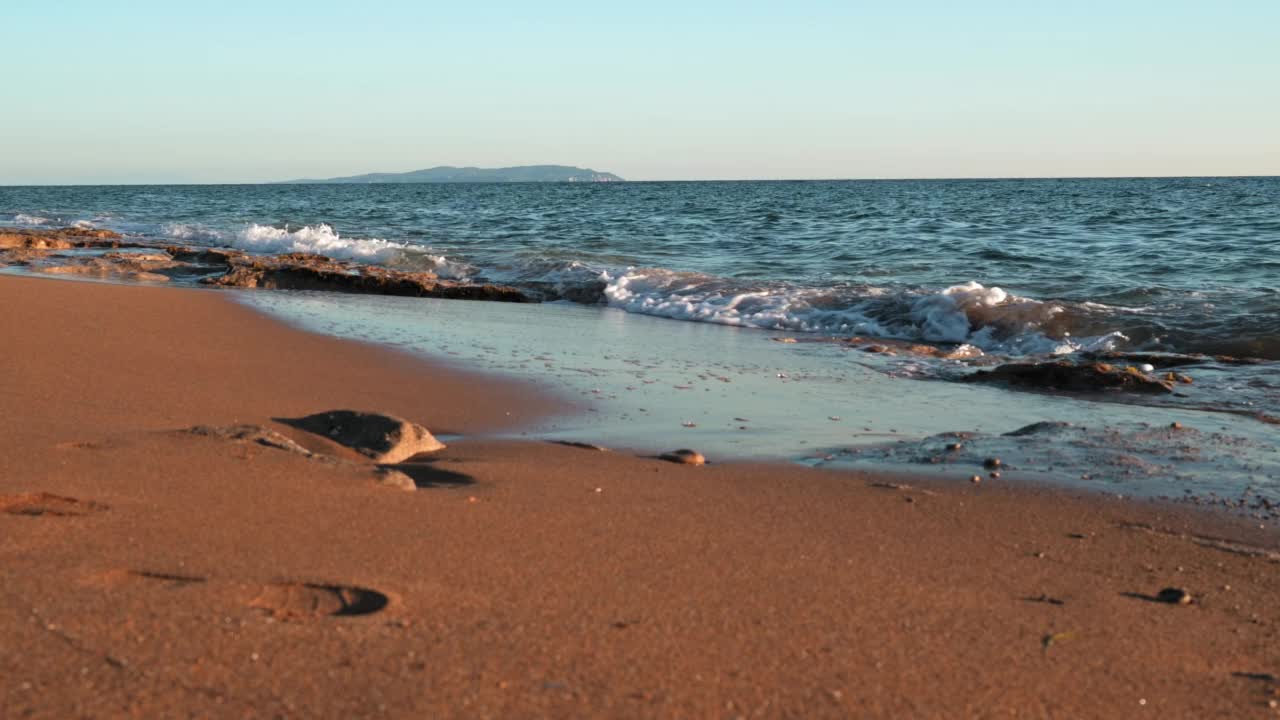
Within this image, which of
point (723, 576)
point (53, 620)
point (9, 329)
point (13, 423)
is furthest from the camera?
point (9, 329)

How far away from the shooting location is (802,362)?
757 cm

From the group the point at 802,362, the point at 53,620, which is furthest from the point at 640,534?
the point at 802,362

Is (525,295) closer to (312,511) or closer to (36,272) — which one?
(36,272)

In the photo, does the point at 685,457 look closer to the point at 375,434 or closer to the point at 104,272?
the point at 375,434

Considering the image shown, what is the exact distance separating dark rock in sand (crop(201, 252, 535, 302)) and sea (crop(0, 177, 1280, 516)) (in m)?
0.64

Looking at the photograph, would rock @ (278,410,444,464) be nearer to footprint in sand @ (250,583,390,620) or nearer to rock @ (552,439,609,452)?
rock @ (552,439,609,452)

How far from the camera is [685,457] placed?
4.18 meters

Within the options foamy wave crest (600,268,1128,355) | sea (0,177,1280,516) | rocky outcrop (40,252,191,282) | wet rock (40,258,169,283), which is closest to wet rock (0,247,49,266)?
rocky outcrop (40,252,191,282)

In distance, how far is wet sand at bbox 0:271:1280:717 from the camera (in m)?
2.01

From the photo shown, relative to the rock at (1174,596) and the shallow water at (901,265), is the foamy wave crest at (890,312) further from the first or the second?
the rock at (1174,596)

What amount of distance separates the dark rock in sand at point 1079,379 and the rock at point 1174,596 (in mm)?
3839

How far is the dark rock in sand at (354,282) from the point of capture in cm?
1226

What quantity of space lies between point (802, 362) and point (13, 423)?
508 centimetres

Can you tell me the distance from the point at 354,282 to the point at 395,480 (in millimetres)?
9662
